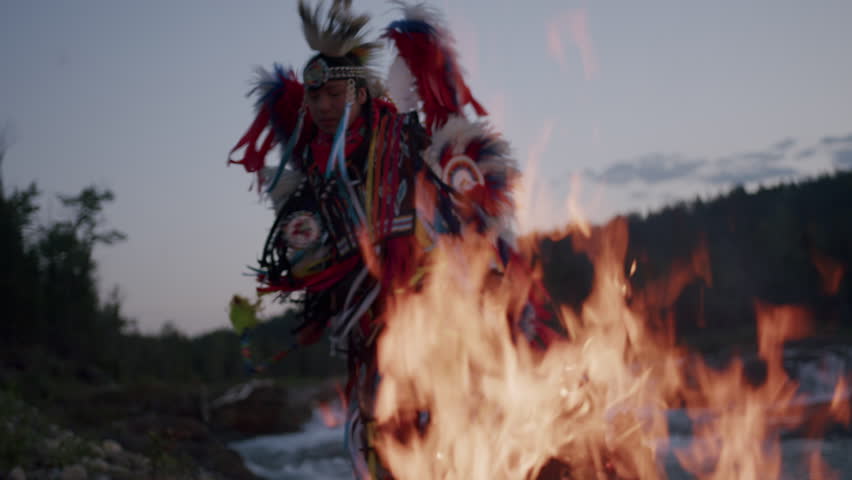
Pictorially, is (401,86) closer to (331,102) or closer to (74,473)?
(331,102)

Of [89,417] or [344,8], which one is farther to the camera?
[89,417]

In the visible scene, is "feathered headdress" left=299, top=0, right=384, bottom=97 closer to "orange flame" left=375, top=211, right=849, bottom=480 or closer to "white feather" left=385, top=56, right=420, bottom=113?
"white feather" left=385, top=56, right=420, bottom=113

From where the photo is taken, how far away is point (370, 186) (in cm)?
230

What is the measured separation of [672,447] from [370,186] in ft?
17.4

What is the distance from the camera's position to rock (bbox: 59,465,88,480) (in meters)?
3.82

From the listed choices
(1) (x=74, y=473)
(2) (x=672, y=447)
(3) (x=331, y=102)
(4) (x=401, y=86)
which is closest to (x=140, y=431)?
(1) (x=74, y=473)

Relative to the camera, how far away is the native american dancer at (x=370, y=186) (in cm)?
226

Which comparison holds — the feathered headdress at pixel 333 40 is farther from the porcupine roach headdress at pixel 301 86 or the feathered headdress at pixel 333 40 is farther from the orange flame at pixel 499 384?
the orange flame at pixel 499 384

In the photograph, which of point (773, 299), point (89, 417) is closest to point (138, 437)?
point (89, 417)

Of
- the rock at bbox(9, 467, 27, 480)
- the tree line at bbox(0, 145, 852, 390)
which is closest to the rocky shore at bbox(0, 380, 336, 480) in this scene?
the rock at bbox(9, 467, 27, 480)

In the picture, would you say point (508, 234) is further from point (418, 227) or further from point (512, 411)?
point (512, 411)

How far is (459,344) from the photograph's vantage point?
7.39 feet

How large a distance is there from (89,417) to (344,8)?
890 cm

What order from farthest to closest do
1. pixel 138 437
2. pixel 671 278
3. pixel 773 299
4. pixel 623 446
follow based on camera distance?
pixel 671 278 → pixel 773 299 → pixel 138 437 → pixel 623 446
